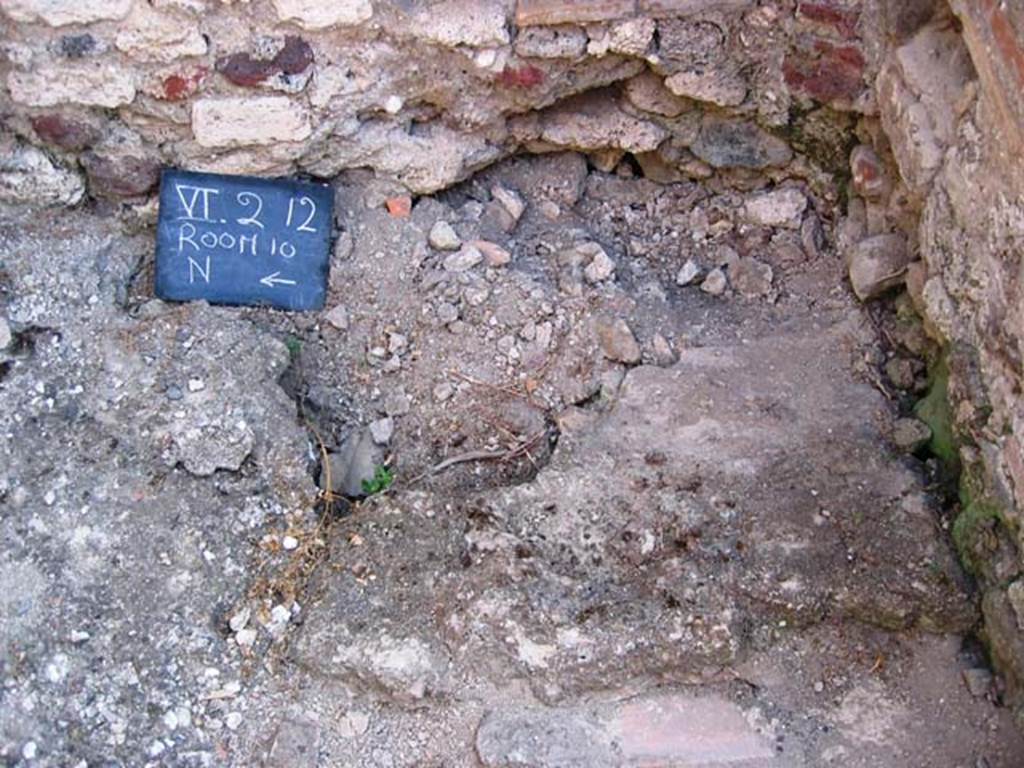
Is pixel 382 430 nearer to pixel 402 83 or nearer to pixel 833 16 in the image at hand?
pixel 402 83

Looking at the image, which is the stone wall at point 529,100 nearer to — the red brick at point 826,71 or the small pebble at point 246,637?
the red brick at point 826,71

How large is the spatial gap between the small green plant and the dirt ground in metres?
0.04

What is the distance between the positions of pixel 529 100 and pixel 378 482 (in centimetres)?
88

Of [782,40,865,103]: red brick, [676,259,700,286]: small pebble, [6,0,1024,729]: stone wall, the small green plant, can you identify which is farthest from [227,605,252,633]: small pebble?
[782,40,865,103]: red brick

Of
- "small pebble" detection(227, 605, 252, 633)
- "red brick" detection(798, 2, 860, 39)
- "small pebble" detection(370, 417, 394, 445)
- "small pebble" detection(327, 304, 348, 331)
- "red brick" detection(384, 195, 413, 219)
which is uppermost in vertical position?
"red brick" detection(798, 2, 860, 39)

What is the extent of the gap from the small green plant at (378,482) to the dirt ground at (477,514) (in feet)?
0.13

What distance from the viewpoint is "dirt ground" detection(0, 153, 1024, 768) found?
2.22 m

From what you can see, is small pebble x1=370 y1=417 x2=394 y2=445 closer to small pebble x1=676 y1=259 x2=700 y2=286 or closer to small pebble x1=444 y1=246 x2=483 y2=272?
small pebble x1=444 y1=246 x2=483 y2=272

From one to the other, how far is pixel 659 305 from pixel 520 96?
1.76ft

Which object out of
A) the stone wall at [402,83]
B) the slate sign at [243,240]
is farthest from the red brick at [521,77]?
the slate sign at [243,240]

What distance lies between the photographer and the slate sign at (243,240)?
2.76 metres

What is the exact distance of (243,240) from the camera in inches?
110

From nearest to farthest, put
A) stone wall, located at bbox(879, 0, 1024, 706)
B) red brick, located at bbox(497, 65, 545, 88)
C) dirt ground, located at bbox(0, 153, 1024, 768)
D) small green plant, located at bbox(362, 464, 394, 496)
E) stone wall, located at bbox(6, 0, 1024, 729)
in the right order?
1. stone wall, located at bbox(879, 0, 1024, 706)
2. dirt ground, located at bbox(0, 153, 1024, 768)
3. stone wall, located at bbox(6, 0, 1024, 729)
4. small green plant, located at bbox(362, 464, 394, 496)
5. red brick, located at bbox(497, 65, 545, 88)

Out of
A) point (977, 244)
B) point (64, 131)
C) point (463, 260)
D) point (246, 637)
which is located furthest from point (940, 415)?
point (64, 131)
